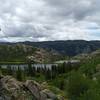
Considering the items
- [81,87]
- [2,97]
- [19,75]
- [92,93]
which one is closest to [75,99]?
[81,87]

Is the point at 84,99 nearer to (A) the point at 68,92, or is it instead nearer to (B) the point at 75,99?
(B) the point at 75,99

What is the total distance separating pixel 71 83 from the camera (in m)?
108

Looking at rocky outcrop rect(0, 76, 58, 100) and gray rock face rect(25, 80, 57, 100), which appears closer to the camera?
rocky outcrop rect(0, 76, 58, 100)

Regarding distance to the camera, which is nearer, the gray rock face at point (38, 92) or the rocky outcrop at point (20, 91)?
the rocky outcrop at point (20, 91)

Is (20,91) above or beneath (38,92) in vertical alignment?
above

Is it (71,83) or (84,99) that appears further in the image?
(71,83)

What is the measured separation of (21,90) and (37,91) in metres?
5.36

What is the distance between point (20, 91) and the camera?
94188 mm

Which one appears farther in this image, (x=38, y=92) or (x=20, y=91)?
(x=38, y=92)

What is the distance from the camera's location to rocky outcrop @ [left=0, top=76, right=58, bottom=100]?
90.1m

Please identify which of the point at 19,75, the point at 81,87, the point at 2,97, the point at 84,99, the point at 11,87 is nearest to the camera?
the point at 84,99

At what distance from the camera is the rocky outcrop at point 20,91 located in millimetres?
90062

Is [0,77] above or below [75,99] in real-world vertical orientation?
above

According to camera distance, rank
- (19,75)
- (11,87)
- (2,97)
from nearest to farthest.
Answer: (2,97), (11,87), (19,75)
